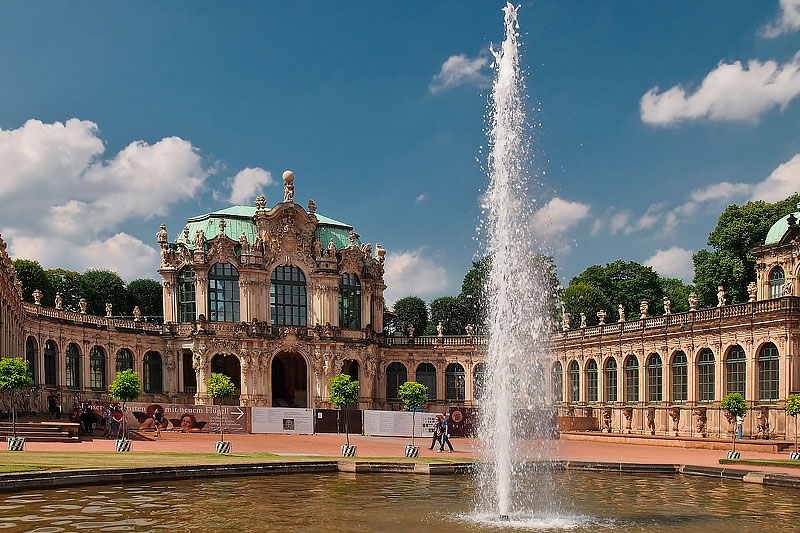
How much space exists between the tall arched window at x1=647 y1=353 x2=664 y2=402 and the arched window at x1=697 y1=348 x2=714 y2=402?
4.03 m

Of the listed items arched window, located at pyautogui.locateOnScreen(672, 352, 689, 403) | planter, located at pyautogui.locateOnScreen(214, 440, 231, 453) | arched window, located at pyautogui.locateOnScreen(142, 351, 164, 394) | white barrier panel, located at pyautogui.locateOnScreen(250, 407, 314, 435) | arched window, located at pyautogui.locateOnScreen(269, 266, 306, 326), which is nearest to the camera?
planter, located at pyautogui.locateOnScreen(214, 440, 231, 453)

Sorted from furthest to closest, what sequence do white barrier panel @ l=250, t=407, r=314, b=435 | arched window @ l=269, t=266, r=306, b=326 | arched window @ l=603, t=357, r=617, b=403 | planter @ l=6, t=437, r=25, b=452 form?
1. arched window @ l=269, t=266, r=306, b=326
2. arched window @ l=603, t=357, r=617, b=403
3. white barrier panel @ l=250, t=407, r=314, b=435
4. planter @ l=6, t=437, r=25, b=452

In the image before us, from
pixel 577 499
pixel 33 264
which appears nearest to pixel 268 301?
pixel 33 264

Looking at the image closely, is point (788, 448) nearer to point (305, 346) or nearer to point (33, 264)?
point (305, 346)

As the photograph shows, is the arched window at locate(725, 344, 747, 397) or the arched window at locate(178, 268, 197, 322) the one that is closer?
the arched window at locate(725, 344, 747, 397)

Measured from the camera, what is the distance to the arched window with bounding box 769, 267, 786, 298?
63.1m

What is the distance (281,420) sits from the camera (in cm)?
5694

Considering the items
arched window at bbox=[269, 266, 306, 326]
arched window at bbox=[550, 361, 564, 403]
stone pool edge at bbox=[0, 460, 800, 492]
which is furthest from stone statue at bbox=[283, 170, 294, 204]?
stone pool edge at bbox=[0, 460, 800, 492]

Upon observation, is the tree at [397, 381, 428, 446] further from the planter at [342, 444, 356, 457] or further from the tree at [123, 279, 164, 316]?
the tree at [123, 279, 164, 316]

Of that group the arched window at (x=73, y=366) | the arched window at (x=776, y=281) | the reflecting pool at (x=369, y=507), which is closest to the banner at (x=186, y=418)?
the arched window at (x=73, y=366)

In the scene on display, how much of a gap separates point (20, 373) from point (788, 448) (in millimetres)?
38802

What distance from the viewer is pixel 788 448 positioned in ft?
150

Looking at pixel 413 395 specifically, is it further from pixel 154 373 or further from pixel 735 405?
pixel 735 405

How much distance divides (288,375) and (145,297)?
85.1ft
